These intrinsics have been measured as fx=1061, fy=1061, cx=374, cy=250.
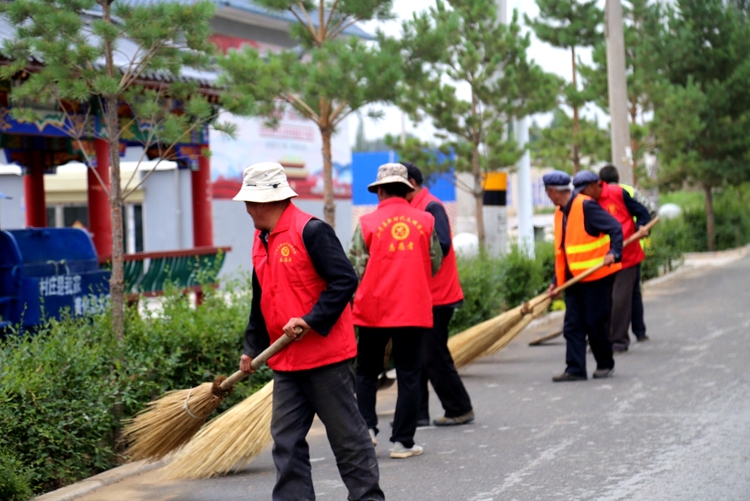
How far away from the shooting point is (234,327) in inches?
305

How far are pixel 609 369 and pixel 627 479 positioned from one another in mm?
3495

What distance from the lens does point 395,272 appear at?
6223 millimetres

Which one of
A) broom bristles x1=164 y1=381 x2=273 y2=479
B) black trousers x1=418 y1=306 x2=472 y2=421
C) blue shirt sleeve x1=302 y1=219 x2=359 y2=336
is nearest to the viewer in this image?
blue shirt sleeve x1=302 y1=219 x2=359 y2=336

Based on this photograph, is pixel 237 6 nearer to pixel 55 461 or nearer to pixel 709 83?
pixel 709 83

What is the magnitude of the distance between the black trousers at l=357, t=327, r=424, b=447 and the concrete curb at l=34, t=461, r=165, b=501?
134 centimetres

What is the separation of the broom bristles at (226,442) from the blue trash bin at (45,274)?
332cm

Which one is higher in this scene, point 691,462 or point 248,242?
point 248,242

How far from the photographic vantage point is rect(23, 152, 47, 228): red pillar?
15.3 meters

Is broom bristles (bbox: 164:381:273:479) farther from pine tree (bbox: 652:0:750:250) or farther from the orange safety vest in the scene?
pine tree (bbox: 652:0:750:250)

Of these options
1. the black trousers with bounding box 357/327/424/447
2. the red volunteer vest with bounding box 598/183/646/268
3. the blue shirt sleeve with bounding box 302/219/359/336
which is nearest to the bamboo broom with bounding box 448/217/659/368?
the red volunteer vest with bounding box 598/183/646/268

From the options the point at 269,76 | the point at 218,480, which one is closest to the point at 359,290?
the point at 218,480

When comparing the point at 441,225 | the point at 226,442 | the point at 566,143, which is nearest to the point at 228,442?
the point at 226,442

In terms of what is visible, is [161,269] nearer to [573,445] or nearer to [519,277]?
[519,277]

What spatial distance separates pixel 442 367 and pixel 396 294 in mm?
1080
